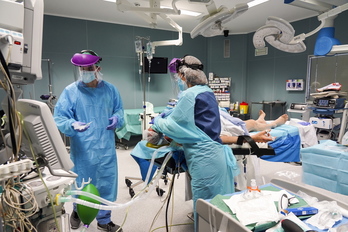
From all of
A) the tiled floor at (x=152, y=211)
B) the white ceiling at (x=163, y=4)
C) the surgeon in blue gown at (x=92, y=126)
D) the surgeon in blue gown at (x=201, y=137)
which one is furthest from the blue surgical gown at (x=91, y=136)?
the white ceiling at (x=163, y=4)

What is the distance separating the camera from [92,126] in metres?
1.96

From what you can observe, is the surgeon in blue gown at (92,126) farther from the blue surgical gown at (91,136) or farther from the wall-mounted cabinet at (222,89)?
the wall-mounted cabinet at (222,89)

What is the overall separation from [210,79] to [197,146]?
5.01 meters

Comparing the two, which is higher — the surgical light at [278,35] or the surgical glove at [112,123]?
the surgical light at [278,35]

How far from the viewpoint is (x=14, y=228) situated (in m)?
0.85

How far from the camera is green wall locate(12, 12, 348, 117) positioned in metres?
4.75

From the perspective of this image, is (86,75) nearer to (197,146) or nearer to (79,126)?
(79,126)

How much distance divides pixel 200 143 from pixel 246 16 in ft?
14.0

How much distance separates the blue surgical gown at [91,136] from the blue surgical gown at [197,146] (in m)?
0.60

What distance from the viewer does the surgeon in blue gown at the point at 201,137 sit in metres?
1.55

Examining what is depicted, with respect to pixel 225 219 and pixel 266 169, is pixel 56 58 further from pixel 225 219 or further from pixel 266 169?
pixel 225 219

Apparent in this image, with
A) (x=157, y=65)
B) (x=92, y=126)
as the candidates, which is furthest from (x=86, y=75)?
(x=157, y=65)

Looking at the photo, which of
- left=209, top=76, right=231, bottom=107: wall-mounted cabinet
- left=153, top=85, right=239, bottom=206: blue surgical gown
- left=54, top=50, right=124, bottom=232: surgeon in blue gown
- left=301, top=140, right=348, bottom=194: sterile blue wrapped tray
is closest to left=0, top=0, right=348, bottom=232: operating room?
left=301, top=140, right=348, bottom=194: sterile blue wrapped tray

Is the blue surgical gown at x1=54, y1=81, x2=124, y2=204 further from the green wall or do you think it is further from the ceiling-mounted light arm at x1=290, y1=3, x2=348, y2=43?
the green wall
